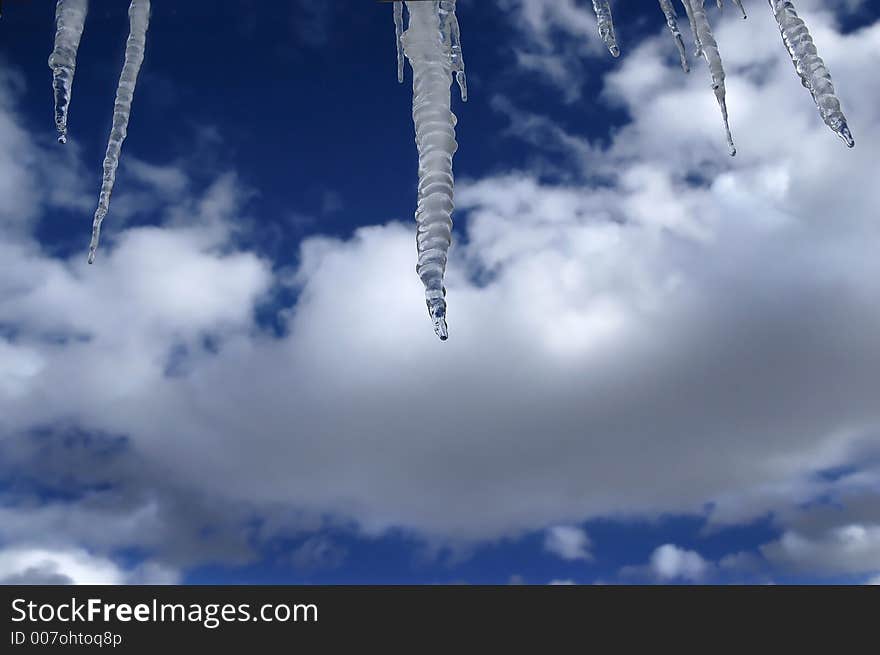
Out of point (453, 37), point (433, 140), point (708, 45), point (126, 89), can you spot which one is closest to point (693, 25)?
point (708, 45)

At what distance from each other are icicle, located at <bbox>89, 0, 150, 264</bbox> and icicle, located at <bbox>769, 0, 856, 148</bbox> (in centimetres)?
413

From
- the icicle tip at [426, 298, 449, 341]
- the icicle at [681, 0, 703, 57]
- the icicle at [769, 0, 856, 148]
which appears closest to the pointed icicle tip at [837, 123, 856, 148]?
the icicle at [769, 0, 856, 148]

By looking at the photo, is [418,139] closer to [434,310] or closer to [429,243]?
[429,243]

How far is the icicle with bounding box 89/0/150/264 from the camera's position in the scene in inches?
195

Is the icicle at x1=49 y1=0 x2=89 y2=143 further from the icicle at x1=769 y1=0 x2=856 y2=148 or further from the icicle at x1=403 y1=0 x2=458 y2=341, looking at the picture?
the icicle at x1=769 y1=0 x2=856 y2=148

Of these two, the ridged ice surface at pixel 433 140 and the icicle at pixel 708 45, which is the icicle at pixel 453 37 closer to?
the ridged ice surface at pixel 433 140

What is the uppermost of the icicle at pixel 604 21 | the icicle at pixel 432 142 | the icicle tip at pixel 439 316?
the icicle at pixel 604 21

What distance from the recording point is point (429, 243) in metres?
3.06

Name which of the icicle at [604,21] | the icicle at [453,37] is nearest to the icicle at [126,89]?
the icicle at [453,37]

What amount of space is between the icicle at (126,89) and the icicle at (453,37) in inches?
83.4

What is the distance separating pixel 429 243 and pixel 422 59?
106 cm

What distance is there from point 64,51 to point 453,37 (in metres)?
2.44

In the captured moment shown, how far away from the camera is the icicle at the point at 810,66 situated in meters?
4.18
